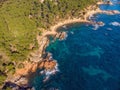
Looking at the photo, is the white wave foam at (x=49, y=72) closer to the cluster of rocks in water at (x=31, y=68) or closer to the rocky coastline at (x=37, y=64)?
the rocky coastline at (x=37, y=64)

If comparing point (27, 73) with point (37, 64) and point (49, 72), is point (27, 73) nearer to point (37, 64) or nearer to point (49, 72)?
point (37, 64)

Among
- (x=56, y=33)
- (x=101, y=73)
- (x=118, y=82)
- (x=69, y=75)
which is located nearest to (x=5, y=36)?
(x=56, y=33)

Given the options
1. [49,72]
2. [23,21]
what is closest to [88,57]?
[49,72]

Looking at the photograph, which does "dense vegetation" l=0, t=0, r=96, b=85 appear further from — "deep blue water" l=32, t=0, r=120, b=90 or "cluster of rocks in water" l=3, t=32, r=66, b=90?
"deep blue water" l=32, t=0, r=120, b=90

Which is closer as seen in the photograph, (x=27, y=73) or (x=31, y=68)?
(x=27, y=73)

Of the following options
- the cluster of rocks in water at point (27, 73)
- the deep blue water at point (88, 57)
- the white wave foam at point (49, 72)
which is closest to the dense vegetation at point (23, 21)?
the cluster of rocks in water at point (27, 73)

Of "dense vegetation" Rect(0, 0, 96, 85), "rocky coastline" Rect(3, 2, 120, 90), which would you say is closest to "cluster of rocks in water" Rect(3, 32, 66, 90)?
"rocky coastline" Rect(3, 2, 120, 90)
